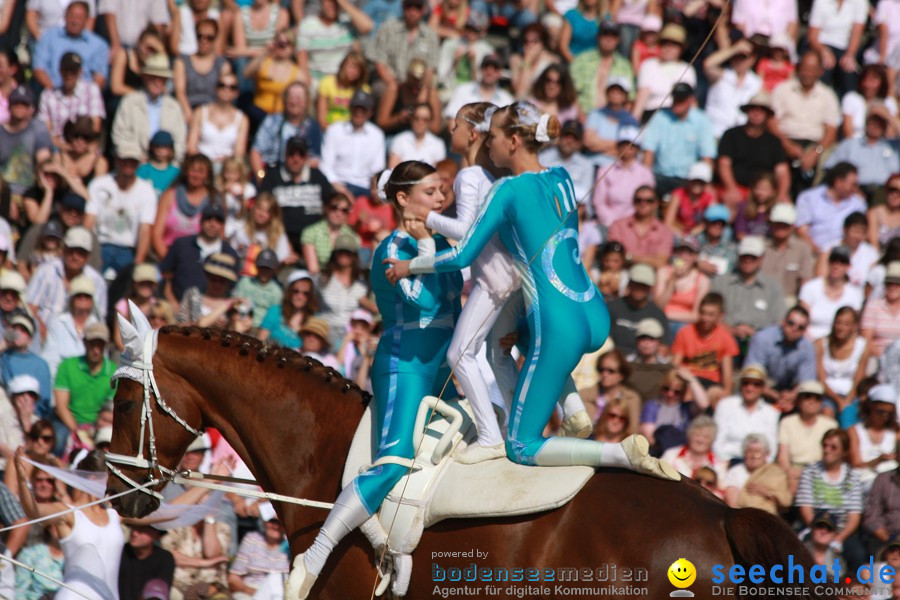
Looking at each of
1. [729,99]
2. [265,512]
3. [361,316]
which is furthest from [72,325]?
[729,99]

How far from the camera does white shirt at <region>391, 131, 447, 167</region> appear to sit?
50.4ft

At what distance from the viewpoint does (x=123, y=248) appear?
14000mm

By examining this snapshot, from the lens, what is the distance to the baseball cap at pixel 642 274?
13.1 metres

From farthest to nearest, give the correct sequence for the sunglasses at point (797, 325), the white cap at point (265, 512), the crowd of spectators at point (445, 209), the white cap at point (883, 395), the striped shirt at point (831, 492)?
the sunglasses at point (797, 325), the white cap at point (883, 395), the crowd of spectators at point (445, 209), the striped shirt at point (831, 492), the white cap at point (265, 512)

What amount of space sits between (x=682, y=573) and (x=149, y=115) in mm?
9918

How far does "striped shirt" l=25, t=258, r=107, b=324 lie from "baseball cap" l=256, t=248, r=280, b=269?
1376mm

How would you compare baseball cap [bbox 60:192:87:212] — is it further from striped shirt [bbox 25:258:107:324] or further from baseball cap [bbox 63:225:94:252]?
striped shirt [bbox 25:258:107:324]

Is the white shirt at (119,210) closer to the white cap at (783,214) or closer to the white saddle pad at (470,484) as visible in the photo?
the white cap at (783,214)

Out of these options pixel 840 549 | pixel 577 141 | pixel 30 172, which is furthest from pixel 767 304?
pixel 30 172

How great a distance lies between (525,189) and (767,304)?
23.1 feet

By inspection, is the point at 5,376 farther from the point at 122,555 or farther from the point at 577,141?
the point at 577,141

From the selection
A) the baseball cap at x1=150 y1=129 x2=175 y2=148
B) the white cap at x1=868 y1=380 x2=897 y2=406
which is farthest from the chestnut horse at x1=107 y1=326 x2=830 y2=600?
the baseball cap at x1=150 y1=129 x2=175 y2=148

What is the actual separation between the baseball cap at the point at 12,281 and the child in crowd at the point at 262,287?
5.86ft

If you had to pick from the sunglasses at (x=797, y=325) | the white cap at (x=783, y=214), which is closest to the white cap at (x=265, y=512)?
the sunglasses at (x=797, y=325)
